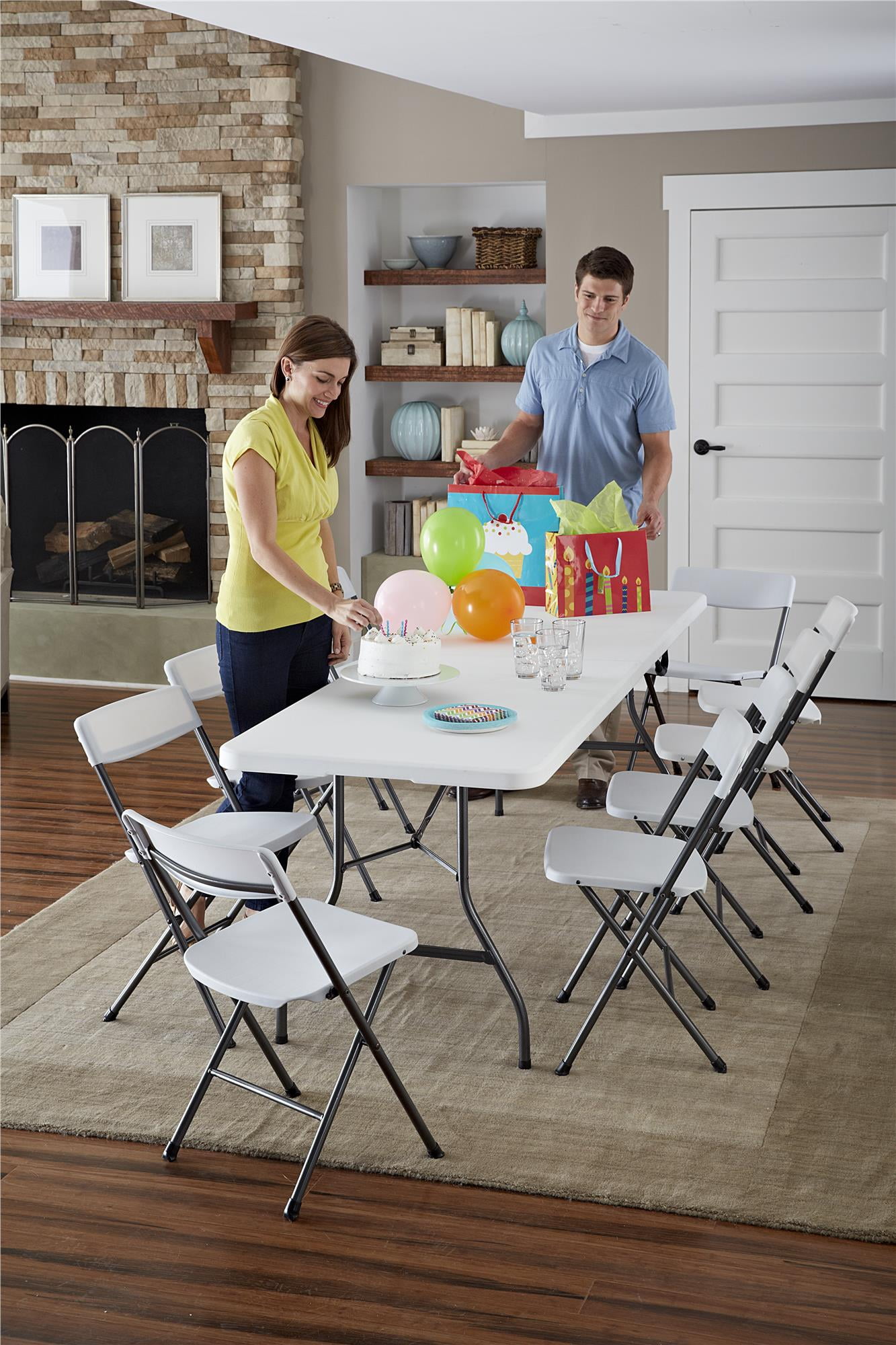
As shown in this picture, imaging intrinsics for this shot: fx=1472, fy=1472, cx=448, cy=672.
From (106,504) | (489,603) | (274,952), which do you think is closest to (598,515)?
(489,603)

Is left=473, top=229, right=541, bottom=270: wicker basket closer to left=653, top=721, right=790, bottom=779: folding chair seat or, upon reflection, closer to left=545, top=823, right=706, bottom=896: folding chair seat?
left=653, top=721, right=790, bottom=779: folding chair seat

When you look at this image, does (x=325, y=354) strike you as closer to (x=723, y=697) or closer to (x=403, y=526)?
(x=723, y=697)

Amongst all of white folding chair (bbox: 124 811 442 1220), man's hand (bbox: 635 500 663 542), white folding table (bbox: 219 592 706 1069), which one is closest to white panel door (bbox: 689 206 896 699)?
man's hand (bbox: 635 500 663 542)

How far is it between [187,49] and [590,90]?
6.99ft

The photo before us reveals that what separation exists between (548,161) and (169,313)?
1.86 metres

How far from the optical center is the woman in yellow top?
3.48 m

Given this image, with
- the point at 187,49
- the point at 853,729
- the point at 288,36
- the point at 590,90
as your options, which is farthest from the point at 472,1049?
the point at 187,49

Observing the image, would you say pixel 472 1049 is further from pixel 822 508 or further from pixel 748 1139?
pixel 822 508

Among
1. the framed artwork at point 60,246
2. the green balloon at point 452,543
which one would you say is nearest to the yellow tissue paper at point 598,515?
the green balloon at point 452,543

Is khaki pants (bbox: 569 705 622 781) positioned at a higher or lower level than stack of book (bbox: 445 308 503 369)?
lower

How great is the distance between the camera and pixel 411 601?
12.1ft

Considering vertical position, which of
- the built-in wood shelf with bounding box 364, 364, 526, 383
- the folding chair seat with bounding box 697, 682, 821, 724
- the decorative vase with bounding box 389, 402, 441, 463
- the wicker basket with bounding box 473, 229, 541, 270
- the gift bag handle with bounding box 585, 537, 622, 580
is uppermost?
the wicker basket with bounding box 473, 229, 541, 270

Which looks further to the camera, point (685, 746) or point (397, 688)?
point (685, 746)

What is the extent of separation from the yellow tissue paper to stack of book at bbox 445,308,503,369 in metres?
3.11
